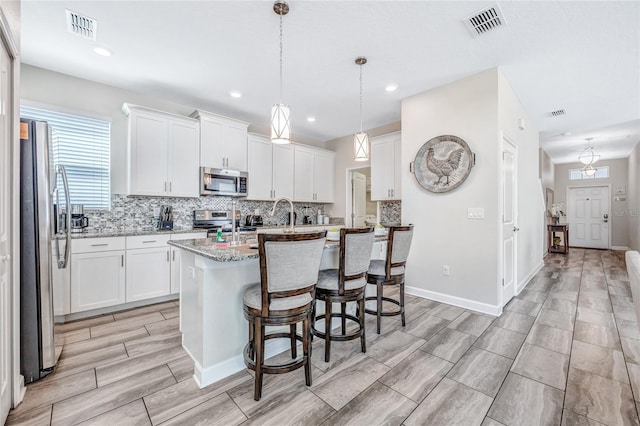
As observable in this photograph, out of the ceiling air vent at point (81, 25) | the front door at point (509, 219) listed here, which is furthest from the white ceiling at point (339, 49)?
the front door at point (509, 219)

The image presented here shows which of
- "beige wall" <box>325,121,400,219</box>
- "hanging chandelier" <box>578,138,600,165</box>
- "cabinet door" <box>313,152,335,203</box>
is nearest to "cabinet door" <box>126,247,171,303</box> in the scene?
"cabinet door" <box>313,152,335,203</box>

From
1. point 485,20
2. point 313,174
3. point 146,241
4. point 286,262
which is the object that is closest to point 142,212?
point 146,241

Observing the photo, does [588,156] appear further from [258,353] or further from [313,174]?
[258,353]

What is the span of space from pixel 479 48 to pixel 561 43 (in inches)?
29.2

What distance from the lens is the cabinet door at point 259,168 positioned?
187 inches

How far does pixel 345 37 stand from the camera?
8.44 feet

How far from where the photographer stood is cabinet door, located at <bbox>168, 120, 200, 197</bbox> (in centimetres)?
387

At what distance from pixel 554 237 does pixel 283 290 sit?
351 inches

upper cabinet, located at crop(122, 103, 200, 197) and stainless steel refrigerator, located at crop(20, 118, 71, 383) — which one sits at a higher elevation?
upper cabinet, located at crop(122, 103, 200, 197)

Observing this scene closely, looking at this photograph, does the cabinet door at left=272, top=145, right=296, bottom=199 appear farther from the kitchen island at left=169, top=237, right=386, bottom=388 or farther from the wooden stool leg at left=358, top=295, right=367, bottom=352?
the wooden stool leg at left=358, top=295, right=367, bottom=352

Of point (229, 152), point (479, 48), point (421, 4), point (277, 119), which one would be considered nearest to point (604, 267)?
point (479, 48)

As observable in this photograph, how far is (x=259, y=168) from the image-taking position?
488 cm

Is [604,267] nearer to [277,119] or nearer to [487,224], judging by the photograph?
[487,224]

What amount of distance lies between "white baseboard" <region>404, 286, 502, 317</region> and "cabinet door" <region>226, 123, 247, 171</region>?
330cm
